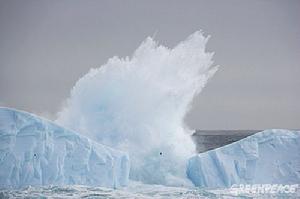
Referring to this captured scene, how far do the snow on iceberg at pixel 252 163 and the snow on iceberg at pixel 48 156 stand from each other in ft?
4.70

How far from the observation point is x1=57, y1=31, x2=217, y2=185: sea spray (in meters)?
8.70

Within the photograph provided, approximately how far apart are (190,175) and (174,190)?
0.89m

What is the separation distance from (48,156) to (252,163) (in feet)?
11.3

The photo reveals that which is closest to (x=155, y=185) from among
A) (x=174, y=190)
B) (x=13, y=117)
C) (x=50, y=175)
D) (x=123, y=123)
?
(x=174, y=190)

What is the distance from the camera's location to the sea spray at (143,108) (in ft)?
28.6

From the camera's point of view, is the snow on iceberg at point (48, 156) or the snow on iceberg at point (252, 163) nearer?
the snow on iceberg at point (48, 156)

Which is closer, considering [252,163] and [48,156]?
[48,156]

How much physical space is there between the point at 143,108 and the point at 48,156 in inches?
88.0

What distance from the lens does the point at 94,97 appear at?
351 inches

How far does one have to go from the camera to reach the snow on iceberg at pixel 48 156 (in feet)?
24.2

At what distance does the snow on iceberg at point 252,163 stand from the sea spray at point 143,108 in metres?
0.49

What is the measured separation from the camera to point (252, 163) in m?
8.39

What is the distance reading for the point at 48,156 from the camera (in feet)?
24.8

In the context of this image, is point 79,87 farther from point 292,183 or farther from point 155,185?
point 292,183
